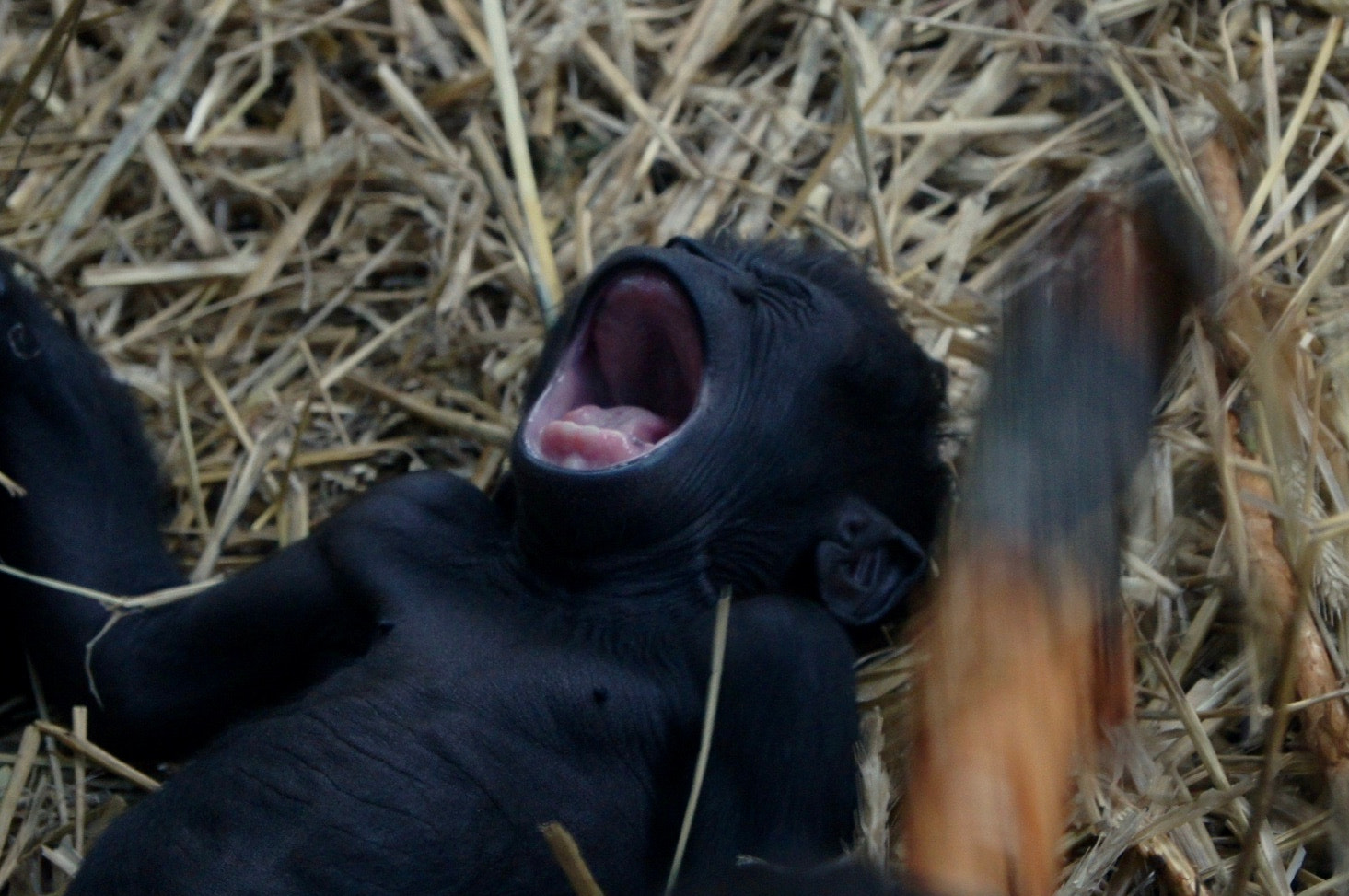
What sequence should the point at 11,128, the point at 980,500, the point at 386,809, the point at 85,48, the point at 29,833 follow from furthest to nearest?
1. the point at 85,48
2. the point at 11,128
3. the point at 29,833
4. the point at 386,809
5. the point at 980,500

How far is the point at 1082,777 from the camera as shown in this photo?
2539 millimetres

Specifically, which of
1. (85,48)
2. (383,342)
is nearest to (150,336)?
(383,342)

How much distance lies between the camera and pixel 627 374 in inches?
126

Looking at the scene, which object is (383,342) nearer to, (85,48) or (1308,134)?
(85,48)

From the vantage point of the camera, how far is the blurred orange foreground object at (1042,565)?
1.99 meters

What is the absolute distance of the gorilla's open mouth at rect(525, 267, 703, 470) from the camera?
2.92 m

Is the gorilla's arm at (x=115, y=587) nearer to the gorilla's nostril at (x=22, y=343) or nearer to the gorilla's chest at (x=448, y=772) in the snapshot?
the gorilla's nostril at (x=22, y=343)

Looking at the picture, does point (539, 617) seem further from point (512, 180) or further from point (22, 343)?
point (512, 180)

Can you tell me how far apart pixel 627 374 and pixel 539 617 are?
24.5 inches

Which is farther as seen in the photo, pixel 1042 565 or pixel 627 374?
pixel 627 374

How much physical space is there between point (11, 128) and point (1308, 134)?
3.36 metres

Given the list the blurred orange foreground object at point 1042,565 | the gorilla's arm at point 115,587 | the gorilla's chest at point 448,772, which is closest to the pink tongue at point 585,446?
the gorilla's chest at point 448,772

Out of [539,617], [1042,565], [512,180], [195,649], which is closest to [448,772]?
[539,617]

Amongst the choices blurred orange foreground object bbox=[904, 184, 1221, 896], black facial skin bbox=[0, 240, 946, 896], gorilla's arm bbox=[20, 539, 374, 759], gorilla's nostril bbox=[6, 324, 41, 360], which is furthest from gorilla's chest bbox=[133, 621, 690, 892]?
gorilla's nostril bbox=[6, 324, 41, 360]
